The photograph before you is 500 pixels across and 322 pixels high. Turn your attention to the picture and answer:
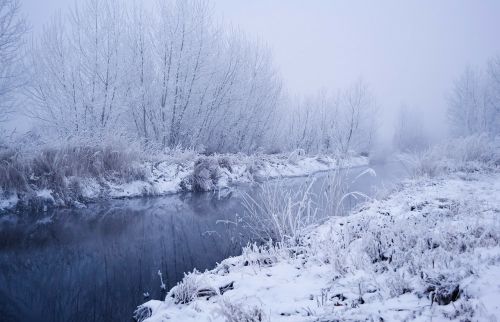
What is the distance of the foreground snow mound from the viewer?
168cm

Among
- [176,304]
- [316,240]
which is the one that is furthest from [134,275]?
[316,240]

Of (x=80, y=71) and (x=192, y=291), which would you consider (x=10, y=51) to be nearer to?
(x=80, y=71)

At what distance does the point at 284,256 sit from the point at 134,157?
731 cm

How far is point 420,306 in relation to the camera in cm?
170

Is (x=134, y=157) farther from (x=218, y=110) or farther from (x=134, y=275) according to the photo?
(x=218, y=110)

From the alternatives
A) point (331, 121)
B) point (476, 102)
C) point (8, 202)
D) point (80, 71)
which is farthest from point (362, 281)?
point (476, 102)

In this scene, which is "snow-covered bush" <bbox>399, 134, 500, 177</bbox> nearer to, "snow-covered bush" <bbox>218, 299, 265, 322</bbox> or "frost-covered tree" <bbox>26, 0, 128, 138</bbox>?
"snow-covered bush" <bbox>218, 299, 265, 322</bbox>

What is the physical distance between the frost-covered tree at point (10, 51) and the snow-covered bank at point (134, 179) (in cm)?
711

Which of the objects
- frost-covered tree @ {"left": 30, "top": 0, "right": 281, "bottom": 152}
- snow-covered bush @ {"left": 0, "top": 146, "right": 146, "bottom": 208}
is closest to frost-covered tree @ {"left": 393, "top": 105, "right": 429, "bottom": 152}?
frost-covered tree @ {"left": 30, "top": 0, "right": 281, "bottom": 152}

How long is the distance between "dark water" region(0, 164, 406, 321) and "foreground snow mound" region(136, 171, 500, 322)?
759 millimetres

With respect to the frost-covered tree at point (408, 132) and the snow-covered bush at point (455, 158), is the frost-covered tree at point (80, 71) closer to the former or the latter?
the snow-covered bush at point (455, 158)

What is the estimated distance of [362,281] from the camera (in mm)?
2229

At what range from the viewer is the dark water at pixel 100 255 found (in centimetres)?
316

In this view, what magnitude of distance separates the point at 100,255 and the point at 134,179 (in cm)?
493
